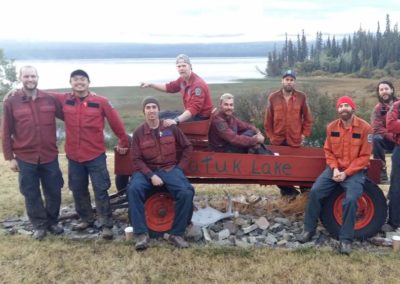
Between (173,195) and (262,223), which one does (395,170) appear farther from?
(173,195)

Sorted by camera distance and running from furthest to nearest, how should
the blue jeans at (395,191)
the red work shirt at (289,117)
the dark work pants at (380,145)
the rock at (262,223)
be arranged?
the dark work pants at (380,145), the red work shirt at (289,117), the rock at (262,223), the blue jeans at (395,191)

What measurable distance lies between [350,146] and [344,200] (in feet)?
1.86

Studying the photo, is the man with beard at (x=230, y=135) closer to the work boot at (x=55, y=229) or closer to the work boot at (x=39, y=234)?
the work boot at (x=55, y=229)

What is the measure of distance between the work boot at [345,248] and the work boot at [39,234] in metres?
3.23

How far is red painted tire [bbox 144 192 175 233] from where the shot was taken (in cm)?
525

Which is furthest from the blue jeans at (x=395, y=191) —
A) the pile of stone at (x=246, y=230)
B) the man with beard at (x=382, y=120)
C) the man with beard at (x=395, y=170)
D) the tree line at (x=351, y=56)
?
the tree line at (x=351, y=56)

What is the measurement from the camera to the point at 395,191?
530cm

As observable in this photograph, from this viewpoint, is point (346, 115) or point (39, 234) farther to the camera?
point (39, 234)

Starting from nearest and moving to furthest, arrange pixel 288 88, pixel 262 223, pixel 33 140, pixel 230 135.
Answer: pixel 33 140
pixel 230 135
pixel 262 223
pixel 288 88

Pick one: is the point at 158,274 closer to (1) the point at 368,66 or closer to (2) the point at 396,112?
(2) the point at 396,112

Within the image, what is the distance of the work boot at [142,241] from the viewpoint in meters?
4.85

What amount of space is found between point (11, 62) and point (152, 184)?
6508cm

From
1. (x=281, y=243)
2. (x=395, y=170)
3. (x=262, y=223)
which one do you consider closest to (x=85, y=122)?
(x=262, y=223)

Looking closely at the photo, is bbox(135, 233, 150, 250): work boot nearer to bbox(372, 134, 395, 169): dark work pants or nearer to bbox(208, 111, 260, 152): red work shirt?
bbox(208, 111, 260, 152): red work shirt
